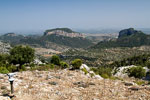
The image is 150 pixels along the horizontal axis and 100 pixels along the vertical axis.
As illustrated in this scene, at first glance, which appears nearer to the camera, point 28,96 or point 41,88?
point 28,96

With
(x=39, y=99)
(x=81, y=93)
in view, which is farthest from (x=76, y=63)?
(x=39, y=99)

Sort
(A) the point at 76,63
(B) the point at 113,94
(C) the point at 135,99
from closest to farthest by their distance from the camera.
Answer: (C) the point at 135,99
(B) the point at 113,94
(A) the point at 76,63

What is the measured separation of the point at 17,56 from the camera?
1188 inches

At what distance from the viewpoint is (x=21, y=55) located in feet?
101

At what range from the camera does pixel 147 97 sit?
12.9 metres

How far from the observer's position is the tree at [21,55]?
99.2ft

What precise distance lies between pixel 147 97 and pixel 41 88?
10035 mm

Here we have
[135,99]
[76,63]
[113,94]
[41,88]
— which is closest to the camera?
[135,99]

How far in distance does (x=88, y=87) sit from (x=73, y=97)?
134 inches

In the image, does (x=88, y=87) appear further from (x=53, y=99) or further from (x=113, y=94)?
(x=53, y=99)

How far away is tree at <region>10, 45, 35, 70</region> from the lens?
3025cm

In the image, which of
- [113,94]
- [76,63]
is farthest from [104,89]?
[76,63]

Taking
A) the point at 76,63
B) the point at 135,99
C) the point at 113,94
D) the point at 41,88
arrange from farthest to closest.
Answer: the point at 76,63
the point at 41,88
the point at 113,94
the point at 135,99

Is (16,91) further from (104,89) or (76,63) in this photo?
(76,63)
